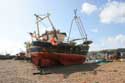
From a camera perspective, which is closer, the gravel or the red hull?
the gravel

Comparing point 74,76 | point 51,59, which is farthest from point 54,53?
point 74,76

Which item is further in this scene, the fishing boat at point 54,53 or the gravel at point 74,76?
the fishing boat at point 54,53

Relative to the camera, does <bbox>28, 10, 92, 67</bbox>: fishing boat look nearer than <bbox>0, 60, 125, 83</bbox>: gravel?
No

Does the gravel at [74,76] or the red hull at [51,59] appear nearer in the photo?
the gravel at [74,76]

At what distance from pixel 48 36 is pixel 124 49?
62738mm

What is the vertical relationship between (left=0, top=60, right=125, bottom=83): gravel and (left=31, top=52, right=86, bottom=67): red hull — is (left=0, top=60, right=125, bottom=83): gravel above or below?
below

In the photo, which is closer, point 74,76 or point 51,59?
point 74,76

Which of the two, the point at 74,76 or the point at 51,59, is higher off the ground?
the point at 51,59

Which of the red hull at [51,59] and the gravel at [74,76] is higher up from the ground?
the red hull at [51,59]

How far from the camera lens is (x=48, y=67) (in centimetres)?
4072

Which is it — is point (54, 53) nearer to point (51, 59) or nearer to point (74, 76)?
point (51, 59)

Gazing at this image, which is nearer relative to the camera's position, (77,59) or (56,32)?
(77,59)

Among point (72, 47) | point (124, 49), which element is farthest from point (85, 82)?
point (124, 49)

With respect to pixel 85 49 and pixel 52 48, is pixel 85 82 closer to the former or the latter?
pixel 52 48
